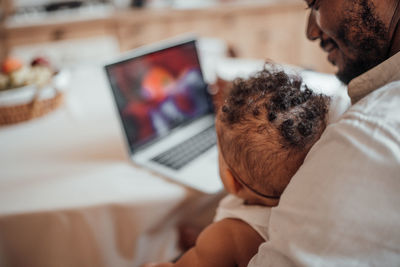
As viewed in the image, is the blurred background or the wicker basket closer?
the wicker basket

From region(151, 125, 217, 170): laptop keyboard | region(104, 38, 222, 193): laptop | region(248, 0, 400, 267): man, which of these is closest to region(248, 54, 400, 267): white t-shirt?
region(248, 0, 400, 267): man

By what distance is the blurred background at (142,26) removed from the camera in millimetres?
2652

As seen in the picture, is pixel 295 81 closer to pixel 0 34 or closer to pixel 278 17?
pixel 278 17

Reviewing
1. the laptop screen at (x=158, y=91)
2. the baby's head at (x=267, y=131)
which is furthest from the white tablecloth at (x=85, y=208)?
the baby's head at (x=267, y=131)

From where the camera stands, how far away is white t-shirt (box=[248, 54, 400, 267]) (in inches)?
15.5

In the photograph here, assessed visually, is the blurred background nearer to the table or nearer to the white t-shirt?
the table

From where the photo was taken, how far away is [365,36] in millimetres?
670

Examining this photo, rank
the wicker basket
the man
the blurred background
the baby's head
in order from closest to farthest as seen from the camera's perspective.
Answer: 1. the man
2. the baby's head
3. the wicker basket
4. the blurred background

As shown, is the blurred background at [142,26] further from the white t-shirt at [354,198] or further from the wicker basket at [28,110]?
the white t-shirt at [354,198]

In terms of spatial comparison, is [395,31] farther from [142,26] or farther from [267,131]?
[142,26]

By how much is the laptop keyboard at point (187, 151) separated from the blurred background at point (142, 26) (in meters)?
1.85

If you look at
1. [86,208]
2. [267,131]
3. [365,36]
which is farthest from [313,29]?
[86,208]

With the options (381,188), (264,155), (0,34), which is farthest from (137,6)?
(381,188)

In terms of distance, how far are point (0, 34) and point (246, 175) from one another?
276 centimetres
